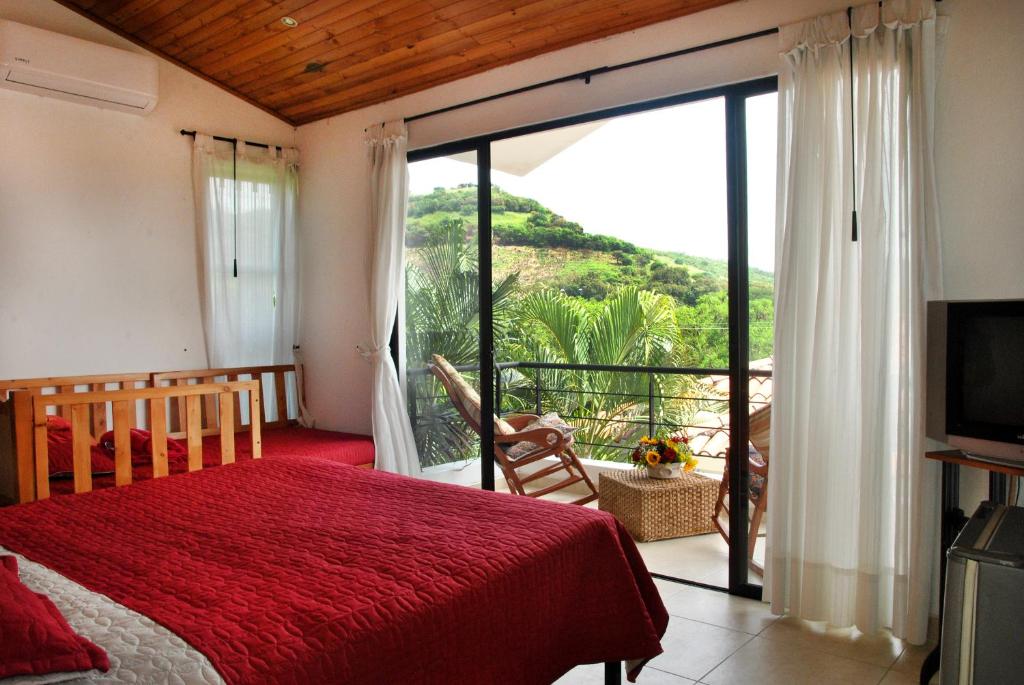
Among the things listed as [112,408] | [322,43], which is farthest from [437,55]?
[112,408]

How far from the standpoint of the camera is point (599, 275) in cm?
767

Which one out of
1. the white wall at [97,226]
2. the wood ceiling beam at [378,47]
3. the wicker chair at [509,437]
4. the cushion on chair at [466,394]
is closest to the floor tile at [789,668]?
the wicker chair at [509,437]

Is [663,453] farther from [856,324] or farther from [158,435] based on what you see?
[158,435]

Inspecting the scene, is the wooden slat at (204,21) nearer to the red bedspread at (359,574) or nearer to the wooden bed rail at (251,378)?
the wooden bed rail at (251,378)

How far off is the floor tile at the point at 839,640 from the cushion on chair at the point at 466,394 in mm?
1777

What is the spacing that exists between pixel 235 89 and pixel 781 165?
3298mm

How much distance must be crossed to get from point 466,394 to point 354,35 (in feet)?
6.44

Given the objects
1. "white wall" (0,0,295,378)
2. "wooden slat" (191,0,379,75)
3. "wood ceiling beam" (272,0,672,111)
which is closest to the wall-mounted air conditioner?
"white wall" (0,0,295,378)

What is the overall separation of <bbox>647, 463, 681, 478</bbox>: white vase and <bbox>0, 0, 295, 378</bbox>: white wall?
274 centimetres

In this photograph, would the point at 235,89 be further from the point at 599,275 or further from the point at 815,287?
the point at 599,275

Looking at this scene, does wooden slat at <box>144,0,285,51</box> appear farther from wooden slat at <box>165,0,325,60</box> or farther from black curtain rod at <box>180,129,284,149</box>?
black curtain rod at <box>180,129,284,149</box>

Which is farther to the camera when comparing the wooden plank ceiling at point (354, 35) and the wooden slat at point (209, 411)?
the wooden slat at point (209, 411)

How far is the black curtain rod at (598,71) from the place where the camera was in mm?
2901

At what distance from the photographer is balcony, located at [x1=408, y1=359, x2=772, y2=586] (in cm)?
367
